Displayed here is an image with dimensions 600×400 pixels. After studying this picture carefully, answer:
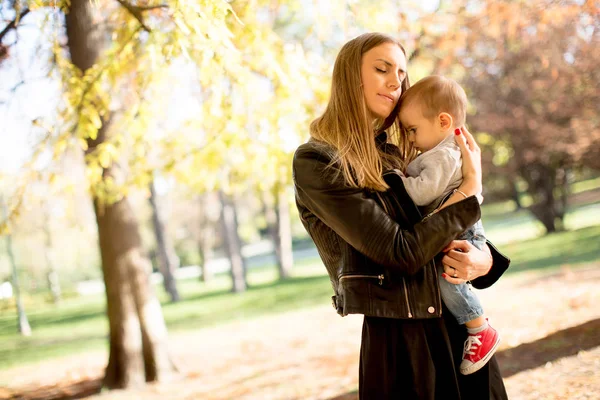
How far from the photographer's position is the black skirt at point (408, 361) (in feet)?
6.73

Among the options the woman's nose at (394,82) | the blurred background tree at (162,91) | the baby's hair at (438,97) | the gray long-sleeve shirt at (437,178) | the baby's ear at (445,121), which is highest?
the blurred background tree at (162,91)

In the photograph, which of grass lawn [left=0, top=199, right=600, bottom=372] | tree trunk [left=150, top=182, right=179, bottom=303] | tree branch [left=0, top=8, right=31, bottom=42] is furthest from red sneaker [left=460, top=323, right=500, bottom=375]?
tree trunk [left=150, top=182, right=179, bottom=303]

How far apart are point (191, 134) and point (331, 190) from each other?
5.74 meters

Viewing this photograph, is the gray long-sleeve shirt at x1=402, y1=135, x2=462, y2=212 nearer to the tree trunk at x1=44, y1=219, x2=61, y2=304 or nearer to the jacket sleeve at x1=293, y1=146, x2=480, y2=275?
the jacket sleeve at x1=293, y1=146, x2=480, y2=275

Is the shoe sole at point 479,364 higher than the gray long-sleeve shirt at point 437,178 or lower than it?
lower

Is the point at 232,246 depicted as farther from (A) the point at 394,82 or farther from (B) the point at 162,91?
(A) the point at 394,82

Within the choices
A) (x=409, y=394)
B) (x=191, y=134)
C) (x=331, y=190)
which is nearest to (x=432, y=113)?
(x=331, y=190)

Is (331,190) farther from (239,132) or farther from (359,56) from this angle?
(239,132)

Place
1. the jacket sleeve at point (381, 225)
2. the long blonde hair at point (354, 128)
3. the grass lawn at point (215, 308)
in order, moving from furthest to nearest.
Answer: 1. the grass lawn at point (215, 308)
2. the long blonde hair at point (354, 128)
3. the jacket sleeve at point (381, 225)

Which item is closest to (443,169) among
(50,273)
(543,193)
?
(543,193)

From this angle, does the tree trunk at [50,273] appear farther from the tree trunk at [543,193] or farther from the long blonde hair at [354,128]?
the long blonde hair at [354,128]

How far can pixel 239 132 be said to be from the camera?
A: 6.12m

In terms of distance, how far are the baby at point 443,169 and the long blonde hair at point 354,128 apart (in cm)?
13

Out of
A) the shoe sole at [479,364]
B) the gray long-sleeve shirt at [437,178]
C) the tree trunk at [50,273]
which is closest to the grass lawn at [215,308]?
the tree trunk at [50,273]
